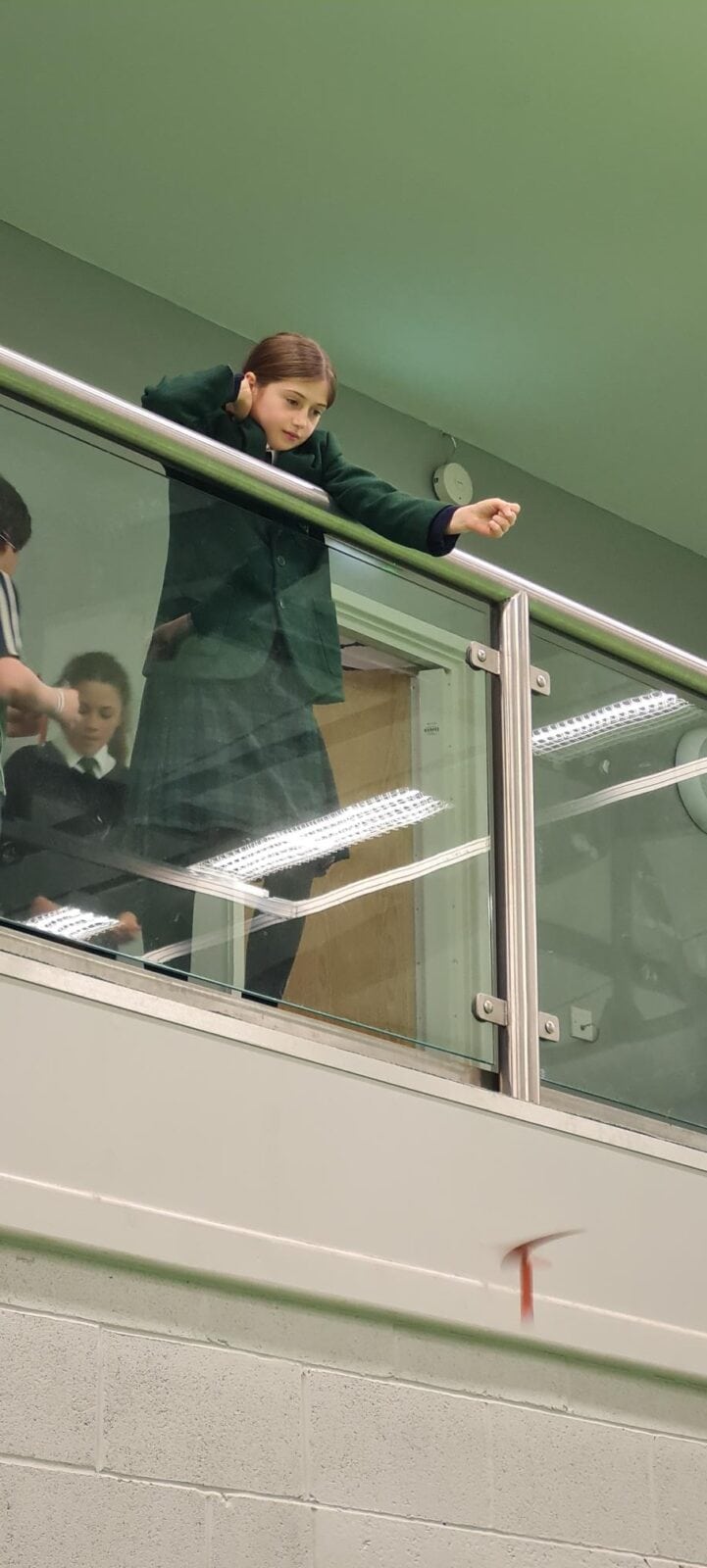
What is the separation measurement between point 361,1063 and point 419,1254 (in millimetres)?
260

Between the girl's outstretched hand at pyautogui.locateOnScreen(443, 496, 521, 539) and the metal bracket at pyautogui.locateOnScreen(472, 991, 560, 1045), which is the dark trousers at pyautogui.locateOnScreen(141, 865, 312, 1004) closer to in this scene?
the metal bracket at pyautogui.locateOnScreen(472, 991, 560, 1045)

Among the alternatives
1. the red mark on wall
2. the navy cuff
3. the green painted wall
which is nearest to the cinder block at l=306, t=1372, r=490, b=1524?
the red mark on wall

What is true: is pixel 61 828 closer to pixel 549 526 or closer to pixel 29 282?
pixel 29 282

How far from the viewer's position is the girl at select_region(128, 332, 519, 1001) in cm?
242

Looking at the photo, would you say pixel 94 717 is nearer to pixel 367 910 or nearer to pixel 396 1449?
pixel 367 910

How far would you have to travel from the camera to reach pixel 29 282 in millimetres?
4480

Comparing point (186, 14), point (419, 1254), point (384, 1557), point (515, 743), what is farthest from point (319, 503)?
point (186, 14)

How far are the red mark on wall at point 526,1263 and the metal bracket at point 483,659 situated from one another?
2.79 feet

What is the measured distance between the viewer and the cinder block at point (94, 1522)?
2027 mm

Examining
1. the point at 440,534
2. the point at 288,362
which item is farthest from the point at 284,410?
the point at 440,534

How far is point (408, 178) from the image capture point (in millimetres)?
4480

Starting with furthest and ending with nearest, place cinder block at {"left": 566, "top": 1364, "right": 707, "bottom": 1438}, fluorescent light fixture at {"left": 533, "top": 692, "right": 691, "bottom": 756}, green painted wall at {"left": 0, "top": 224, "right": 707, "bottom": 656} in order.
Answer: green painted wall at {"left": 0, "top": 224, "right": 707, "bottom": 656} < fluorescent light fixture at {"left": 533, "top": 692, "right": 691, "bottom": 756} < cinder block at {"left": 566, "top": 1364, "right": 707, "bottom": 1438}

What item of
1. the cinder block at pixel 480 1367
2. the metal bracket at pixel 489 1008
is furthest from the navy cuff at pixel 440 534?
the cinder block at pixel 480 1367

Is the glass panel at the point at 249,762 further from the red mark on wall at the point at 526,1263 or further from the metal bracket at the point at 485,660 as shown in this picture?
the red mark on wall at the point at 526,1263
